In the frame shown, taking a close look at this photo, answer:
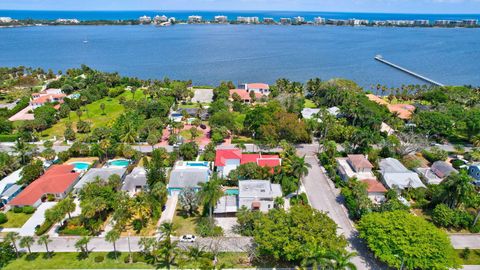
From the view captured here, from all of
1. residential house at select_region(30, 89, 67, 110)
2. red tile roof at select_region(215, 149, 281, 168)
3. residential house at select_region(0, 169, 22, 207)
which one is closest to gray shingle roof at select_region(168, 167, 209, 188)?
red tile roof at select_region(215, 149, 281, 168)

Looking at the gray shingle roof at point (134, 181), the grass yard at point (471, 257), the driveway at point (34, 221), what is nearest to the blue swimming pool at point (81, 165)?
the driveway at point (34, 221)

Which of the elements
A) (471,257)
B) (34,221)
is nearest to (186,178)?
(34,221)

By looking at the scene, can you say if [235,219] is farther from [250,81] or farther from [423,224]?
[250,81]

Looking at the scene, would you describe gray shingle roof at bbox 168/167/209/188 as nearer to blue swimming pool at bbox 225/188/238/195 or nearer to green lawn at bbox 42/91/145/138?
blue swimming pool at bbox 225/188/238/195

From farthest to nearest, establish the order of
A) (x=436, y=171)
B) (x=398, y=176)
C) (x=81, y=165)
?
(x=81, y=165) < (x=436, y=171) < (x=398, y=176)

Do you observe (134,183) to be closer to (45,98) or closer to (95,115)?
(95,115)

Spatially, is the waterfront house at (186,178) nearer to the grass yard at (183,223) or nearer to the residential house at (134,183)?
the grass yard at (183,223)
